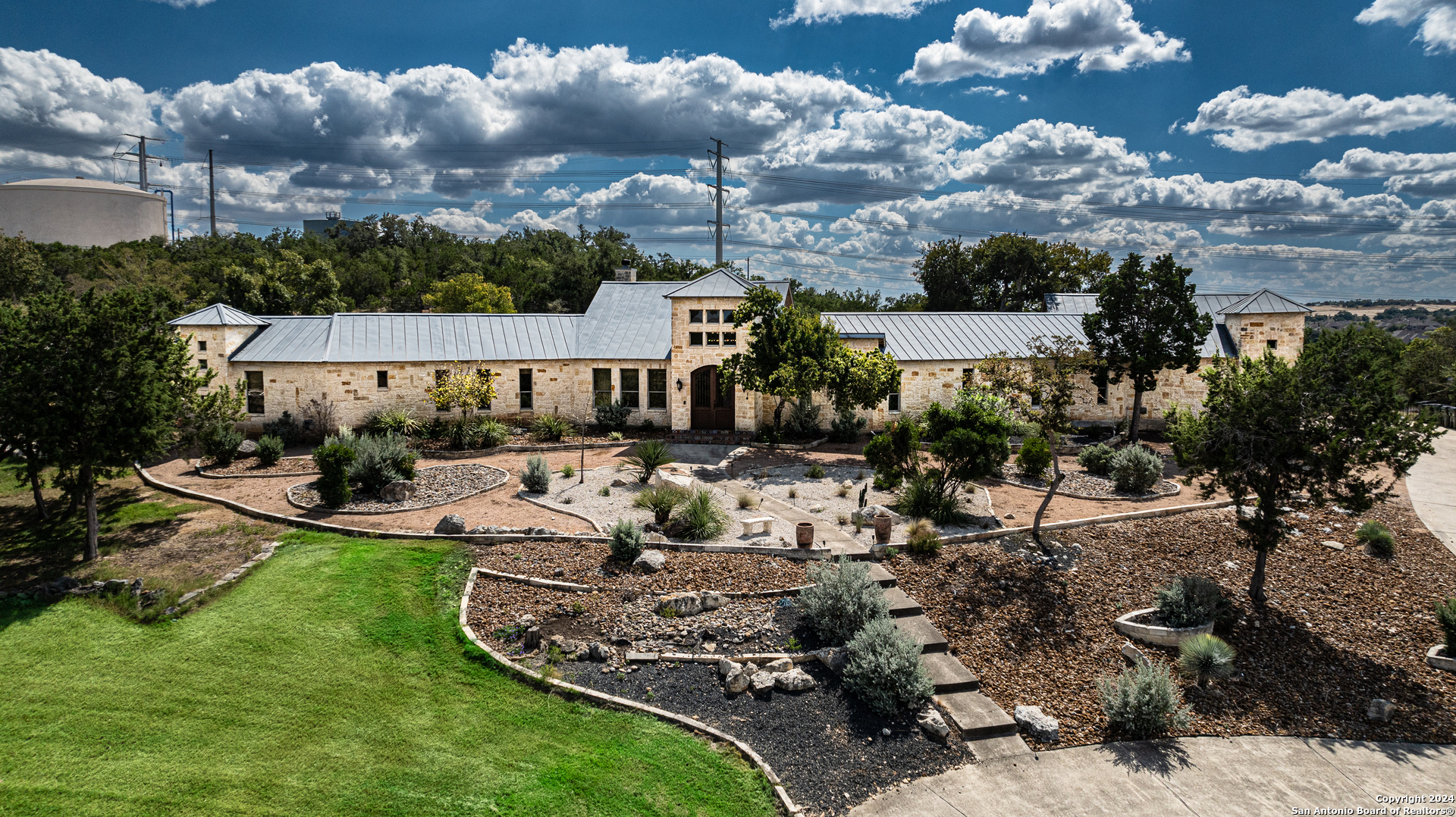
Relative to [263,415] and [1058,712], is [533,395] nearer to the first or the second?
[263,415]

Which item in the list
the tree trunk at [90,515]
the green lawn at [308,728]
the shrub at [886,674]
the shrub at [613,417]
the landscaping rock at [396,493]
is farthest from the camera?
the shrub at [613,417]

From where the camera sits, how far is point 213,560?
12578 mm

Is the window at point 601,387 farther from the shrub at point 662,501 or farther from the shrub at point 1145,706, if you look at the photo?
the shrub at point 1145,706

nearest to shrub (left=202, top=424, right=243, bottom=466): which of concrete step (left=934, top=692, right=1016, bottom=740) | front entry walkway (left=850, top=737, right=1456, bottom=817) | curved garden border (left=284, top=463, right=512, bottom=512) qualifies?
curved garden border (left=284, top=463, right=512, bottom=512)

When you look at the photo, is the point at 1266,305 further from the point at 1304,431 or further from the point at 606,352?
the point at 606,352

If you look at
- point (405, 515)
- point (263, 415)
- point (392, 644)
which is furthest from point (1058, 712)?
point (263, 415)

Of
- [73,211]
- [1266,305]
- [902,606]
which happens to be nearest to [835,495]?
[902,606]

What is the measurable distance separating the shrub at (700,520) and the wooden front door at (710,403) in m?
10.3

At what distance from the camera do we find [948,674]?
31.7ft

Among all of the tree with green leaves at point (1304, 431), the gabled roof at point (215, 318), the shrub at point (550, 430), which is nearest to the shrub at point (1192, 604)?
the tree with green leaves at point (1304, 431)

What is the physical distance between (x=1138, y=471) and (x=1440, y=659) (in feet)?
23.2

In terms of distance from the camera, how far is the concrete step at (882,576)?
11922 millimetres

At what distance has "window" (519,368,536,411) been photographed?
2484 cm

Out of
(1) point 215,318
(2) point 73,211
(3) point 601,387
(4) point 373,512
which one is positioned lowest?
(4) point 373,512
